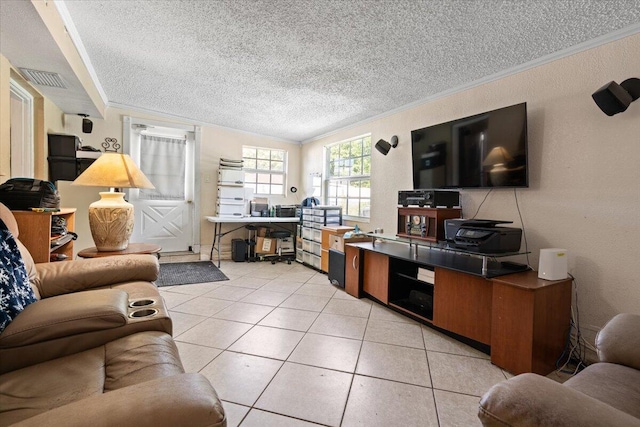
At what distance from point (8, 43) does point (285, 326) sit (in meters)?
2.95

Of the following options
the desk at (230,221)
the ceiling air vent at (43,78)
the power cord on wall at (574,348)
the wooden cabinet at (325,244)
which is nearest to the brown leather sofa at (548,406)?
the power cord on wall at (574,348)

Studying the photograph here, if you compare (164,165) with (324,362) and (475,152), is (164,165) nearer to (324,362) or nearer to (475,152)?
(324,362)

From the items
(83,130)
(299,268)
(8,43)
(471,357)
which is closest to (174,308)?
(299,268)

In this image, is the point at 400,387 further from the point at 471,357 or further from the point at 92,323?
the point at 92,323

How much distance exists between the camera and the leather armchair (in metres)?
0.53

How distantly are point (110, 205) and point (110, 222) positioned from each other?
0.43 feet

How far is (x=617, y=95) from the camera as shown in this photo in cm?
185

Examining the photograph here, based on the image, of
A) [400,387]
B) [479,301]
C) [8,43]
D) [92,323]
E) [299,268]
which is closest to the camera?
[92,323]

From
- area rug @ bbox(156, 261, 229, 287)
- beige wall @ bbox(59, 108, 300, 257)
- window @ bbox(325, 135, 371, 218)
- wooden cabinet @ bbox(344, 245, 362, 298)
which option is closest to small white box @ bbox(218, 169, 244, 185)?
beige wall @ bbox(59, 108, 300, 257)

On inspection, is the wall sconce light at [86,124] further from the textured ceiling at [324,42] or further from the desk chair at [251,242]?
the desk chair at [251,242]

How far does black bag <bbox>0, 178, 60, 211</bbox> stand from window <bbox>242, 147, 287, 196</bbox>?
362cm

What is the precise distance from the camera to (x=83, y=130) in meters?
3.92

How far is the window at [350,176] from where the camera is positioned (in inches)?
172

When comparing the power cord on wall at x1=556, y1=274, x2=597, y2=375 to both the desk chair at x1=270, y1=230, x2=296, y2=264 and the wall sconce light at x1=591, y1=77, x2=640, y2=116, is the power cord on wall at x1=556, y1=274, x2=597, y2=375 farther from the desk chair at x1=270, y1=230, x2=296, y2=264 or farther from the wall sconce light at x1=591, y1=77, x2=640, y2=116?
the desk chair at x1=270, y1=230, x2=296, y2=264
